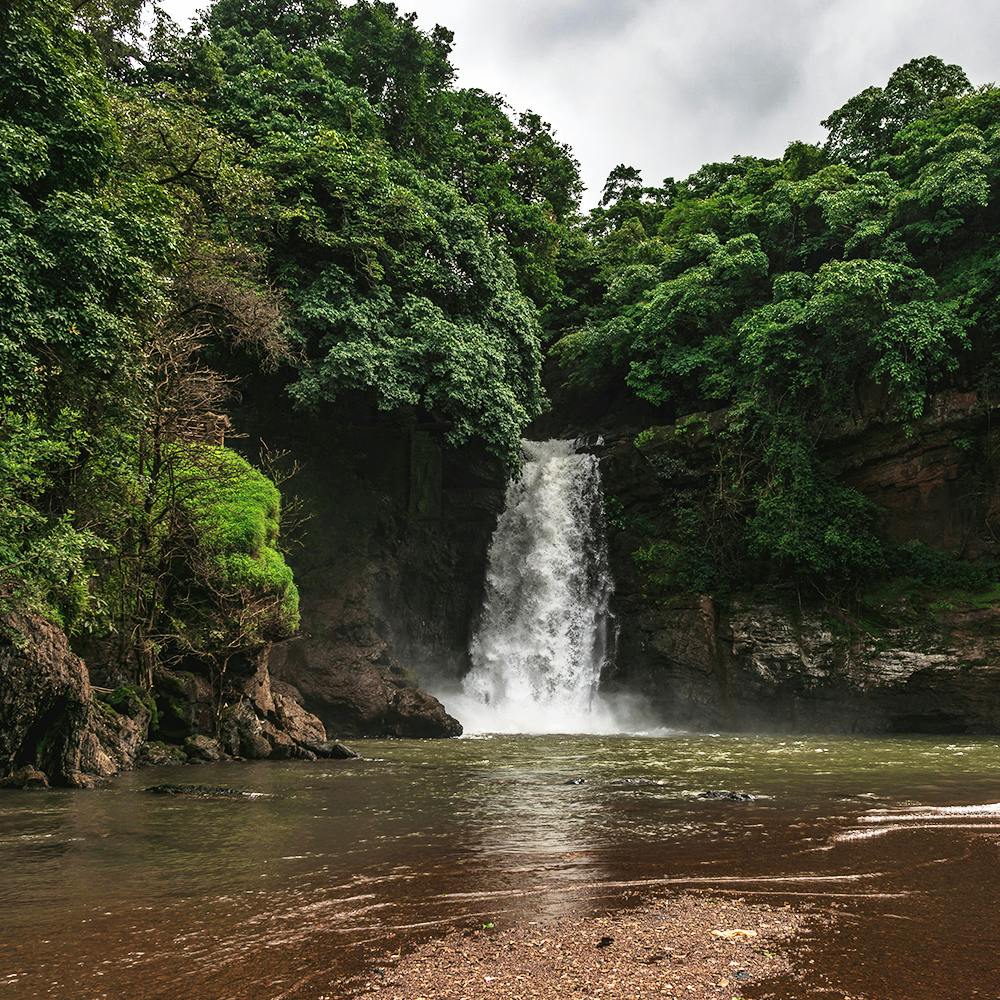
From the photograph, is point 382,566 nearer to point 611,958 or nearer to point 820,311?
point 820,311

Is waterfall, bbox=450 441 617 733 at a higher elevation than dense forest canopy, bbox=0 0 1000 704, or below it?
below

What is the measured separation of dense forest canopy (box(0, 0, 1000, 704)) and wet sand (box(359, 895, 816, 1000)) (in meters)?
7.36

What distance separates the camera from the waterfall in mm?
21328

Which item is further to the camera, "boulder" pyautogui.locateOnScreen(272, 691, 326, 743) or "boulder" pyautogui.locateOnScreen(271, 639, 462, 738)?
"boulder" pyautogui.locateOnScreen(271, 639, 462, 738)

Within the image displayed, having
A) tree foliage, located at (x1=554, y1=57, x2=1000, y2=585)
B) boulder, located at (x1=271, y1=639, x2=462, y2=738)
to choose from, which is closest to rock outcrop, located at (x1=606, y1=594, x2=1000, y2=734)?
tree foliage, located at (x1=554, y1=57, x2=1000, y2=585)

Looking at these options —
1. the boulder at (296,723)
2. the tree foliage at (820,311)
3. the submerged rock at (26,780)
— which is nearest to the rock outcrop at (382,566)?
the boulder at (296,723)

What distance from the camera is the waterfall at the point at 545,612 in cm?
2133

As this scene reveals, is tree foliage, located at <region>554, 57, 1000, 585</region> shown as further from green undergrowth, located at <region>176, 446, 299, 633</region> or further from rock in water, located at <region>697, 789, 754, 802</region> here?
rock in water, located at <region>697, 789, 754, 802</region>

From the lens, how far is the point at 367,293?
20.1 m

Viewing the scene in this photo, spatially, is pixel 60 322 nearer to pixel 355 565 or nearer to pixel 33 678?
pixel 33 678

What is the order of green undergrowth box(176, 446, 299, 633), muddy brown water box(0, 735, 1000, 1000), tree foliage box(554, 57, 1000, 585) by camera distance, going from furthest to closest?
tree foliage box(554, 57, 1000, 585), green undergrowth box(176, 446, 299, 633), muddy brown water box(0, 735, 1000, 1000)

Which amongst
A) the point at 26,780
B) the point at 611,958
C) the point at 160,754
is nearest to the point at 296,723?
the point at 160,754

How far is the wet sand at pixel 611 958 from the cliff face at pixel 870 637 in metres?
17.0

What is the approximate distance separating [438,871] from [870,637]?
17.3 metres
